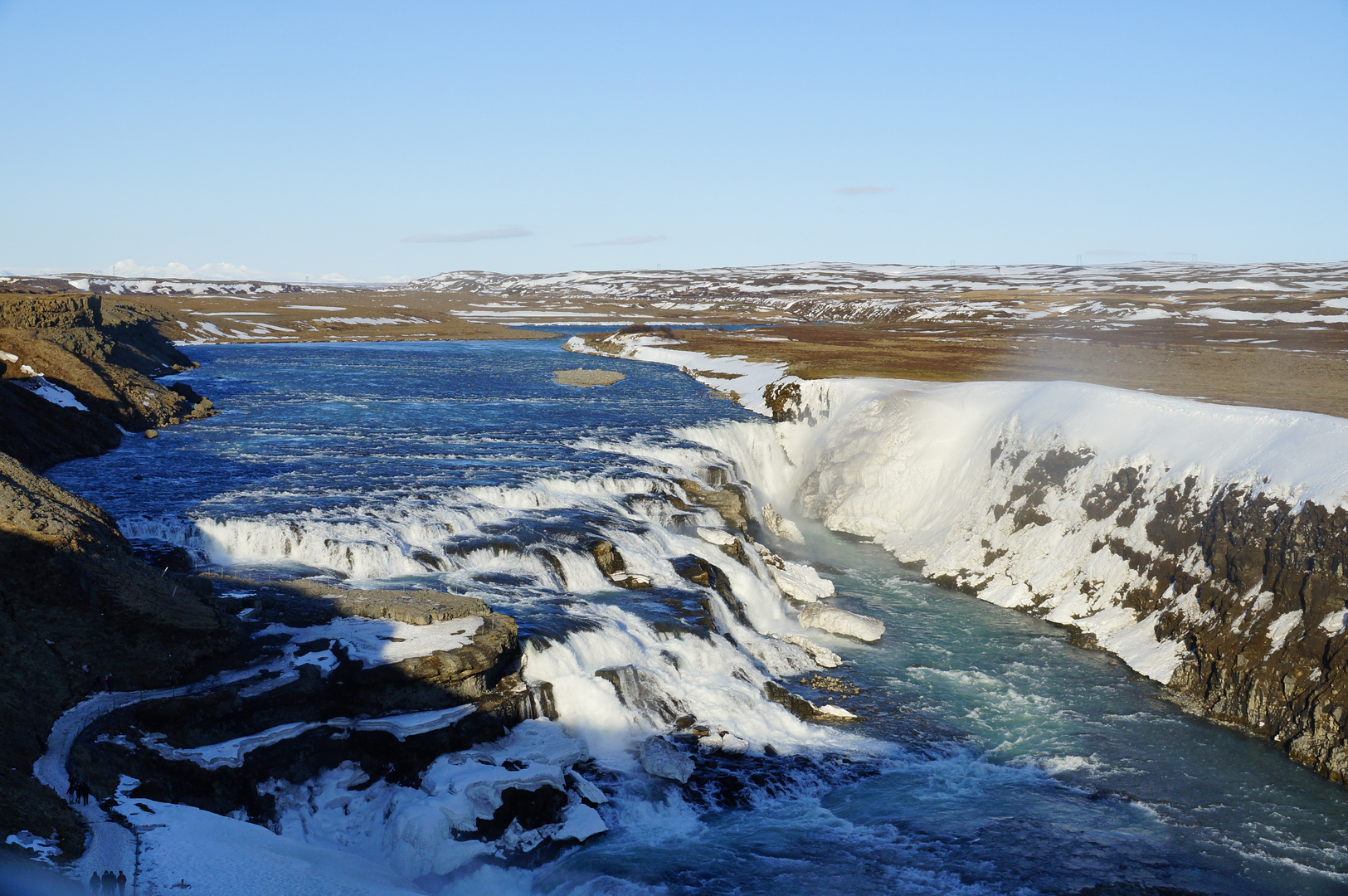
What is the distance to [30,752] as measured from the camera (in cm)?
1178

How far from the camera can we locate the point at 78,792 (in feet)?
37.0

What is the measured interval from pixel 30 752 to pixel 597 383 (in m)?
47.1

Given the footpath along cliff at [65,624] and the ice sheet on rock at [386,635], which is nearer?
the footpath along cliff at [65,624]

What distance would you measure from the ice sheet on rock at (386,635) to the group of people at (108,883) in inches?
253

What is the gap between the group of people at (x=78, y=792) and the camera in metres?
11.2

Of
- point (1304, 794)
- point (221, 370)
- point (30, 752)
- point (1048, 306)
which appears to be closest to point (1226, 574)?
point (1304, 794)

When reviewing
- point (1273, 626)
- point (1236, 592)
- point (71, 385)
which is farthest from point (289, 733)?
point (71, 385)

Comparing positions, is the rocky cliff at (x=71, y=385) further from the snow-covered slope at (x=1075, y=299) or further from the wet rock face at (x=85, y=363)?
the snow-covered slope at (x=1075, y=299)

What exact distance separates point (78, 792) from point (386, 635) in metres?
6.40

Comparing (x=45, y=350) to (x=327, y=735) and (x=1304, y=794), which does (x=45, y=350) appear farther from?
(x=1304, y=794)

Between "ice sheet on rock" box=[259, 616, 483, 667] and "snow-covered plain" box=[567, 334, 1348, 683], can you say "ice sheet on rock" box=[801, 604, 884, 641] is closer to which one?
"snow-covered plain" box=[567, 334, 1348, 683]

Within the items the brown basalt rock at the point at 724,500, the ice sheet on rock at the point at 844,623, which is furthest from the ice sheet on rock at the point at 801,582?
the brown basalt rock at the point at 724,500

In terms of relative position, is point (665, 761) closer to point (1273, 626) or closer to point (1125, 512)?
point (1273, 626)

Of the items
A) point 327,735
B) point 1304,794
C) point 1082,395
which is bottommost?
point 1304,794
